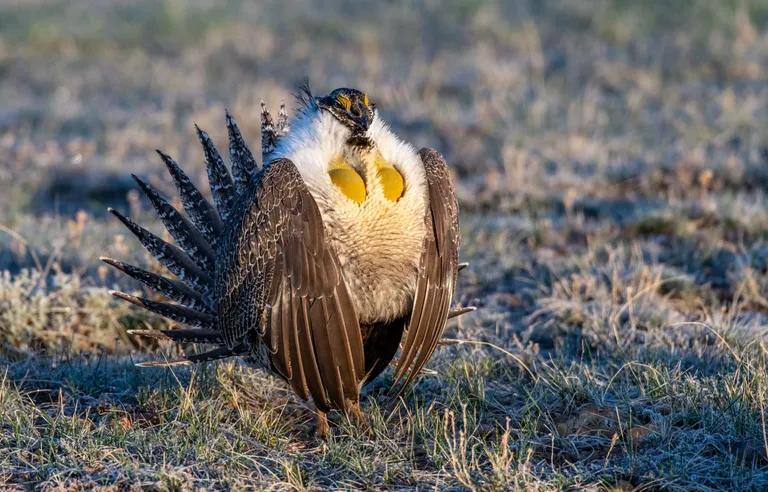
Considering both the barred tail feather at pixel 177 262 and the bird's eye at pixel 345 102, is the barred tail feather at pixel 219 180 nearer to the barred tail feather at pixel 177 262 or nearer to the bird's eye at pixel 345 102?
the barred tail feather at pixel 177 262

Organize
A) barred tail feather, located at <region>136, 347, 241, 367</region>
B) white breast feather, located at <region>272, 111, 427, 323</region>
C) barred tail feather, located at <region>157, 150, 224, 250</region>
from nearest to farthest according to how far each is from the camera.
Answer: white breast feather, located at <region>272, 111, 427, 323</region> → barred tail feather, located at <region>136, 347, 241, 367</region> → barred tail feather, located at <region>157, 150, 224, 250</region>

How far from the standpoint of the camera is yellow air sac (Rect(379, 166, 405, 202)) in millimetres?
3131

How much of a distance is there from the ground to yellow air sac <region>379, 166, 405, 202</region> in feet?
2.11

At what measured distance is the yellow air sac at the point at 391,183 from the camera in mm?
3131

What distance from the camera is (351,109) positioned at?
3.14m

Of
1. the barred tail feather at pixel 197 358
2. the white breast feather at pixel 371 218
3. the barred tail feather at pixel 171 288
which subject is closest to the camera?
the white breast feather at pixel 371 218

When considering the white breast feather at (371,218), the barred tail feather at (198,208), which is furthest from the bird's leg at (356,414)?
the barred tail feather at (198,208)

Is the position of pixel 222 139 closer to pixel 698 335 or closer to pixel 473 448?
pixel 698 335

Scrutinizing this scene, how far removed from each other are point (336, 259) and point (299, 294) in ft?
0.47

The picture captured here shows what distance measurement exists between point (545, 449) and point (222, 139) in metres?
4.65

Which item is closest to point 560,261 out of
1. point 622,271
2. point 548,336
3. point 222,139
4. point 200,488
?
point 622,271

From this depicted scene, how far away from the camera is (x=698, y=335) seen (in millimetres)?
3898

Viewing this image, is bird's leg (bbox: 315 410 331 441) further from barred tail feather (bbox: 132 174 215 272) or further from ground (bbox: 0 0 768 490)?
barred tail feather (bbox: 132 174 215 272)

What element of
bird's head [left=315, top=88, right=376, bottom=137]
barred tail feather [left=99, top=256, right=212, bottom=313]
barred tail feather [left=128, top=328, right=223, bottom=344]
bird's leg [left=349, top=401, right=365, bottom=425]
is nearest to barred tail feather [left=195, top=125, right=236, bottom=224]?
barred tail feather [left=99, top=256, right=212, bottom=313]
